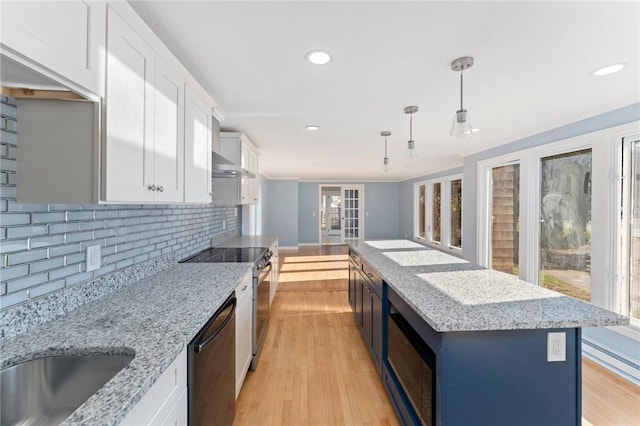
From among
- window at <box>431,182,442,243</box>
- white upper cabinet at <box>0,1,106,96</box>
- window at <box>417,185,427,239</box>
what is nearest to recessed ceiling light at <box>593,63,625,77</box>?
white upper cabinet at <box>0,1,106,96</box>

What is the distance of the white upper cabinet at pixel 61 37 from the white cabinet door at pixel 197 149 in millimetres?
778

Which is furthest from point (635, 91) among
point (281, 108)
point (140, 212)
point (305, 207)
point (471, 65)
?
point (305, 207)

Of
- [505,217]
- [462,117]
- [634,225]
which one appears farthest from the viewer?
[505,217]

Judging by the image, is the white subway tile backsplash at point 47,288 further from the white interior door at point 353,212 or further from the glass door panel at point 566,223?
the white interior door at point 353,212

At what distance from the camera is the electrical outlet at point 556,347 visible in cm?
128

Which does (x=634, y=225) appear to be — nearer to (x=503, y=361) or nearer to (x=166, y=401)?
(x=503, y=361)

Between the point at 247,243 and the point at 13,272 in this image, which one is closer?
the point at 13,272

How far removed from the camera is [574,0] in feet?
4.28

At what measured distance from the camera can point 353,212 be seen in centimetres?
1023

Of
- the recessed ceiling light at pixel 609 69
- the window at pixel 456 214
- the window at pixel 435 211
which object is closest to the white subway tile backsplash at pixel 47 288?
the recessed ceiling light at pixel 609 69

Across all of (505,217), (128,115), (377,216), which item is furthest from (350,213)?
(128,115)

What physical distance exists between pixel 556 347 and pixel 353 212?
8970mm

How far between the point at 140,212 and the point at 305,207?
26.4ft

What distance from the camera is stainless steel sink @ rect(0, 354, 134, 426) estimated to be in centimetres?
92
